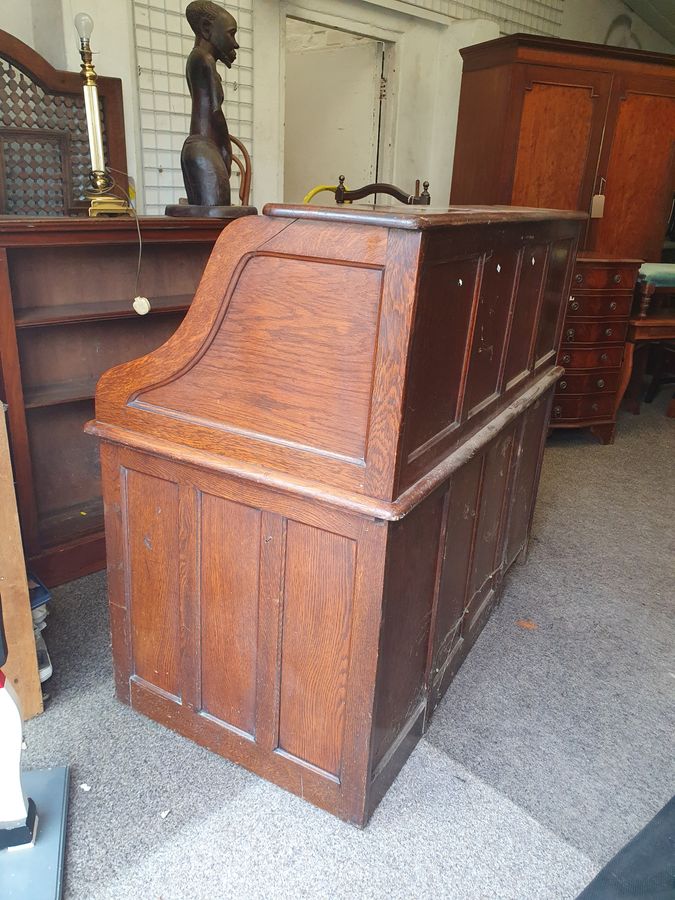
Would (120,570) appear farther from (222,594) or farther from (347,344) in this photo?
(347,344)

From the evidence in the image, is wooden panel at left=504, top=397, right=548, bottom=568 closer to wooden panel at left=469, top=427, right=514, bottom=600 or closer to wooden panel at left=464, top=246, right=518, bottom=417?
wooden panel at left=469, top=427, right=514, bottom=600

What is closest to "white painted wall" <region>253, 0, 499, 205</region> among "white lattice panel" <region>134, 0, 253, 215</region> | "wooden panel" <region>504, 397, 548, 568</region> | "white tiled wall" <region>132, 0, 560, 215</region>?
"white tiled wall" <region>132, 0, 560, 215</region>

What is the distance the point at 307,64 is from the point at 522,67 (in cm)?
191

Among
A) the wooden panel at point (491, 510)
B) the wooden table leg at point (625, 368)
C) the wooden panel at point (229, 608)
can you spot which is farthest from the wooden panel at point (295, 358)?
the wooden table leg at point (625, 368)

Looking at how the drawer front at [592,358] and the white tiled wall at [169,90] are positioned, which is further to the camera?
the drawer front at [592,358]

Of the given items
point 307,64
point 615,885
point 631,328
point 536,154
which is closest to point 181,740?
point 615,885

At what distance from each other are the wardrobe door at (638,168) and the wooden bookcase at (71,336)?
3.48 metres

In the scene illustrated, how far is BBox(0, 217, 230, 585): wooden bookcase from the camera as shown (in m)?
2.19

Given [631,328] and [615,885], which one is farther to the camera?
[631,328]

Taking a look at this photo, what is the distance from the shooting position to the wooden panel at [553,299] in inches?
86.1

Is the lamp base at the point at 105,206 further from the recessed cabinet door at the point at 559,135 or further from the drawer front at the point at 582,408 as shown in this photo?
the recessed cabinet door at the point at 559,135

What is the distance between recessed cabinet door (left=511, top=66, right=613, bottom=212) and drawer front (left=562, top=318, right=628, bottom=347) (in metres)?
1.32

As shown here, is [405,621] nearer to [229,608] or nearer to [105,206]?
[229,608]

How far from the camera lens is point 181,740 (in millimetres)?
1740
